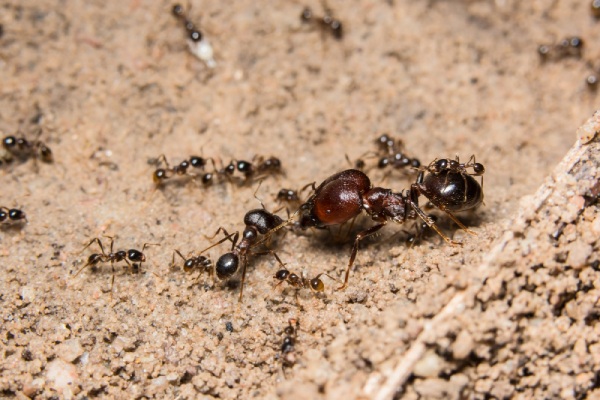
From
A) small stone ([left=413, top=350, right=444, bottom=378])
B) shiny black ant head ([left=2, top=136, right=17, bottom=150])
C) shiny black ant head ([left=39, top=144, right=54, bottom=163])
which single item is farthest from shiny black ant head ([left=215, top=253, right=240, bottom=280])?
shiny black ant head ([left=2, top=136, right=17, bottom=150])

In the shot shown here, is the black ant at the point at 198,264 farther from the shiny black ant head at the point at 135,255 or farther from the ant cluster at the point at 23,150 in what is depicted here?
the ant cluster at the point at 23,150

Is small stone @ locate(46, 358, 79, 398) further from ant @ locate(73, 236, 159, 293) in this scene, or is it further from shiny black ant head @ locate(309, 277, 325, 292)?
shiny black ant head @ locate(309, 277, 325, 292)

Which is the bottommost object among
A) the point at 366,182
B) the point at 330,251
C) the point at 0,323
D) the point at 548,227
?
the point at 0,323

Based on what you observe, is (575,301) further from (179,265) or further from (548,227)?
(179,265)

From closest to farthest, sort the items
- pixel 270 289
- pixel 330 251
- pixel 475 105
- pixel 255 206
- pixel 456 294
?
pixel 456 294 < pixel 270 289 < pixel 330 251 < pixel 255 206 < pixel 475 105

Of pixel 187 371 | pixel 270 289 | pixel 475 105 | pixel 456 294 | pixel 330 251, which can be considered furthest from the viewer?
pixel 475 105

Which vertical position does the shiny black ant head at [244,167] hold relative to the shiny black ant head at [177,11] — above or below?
below

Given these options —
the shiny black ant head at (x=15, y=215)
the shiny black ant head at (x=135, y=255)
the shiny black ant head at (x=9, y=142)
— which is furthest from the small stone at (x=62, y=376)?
the shiny black ant head at (x=9, y=142)

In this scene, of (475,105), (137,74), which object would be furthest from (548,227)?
(137,74)
